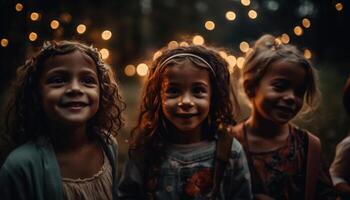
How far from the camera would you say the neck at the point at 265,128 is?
309 centimetres

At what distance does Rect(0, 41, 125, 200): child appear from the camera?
2.45 meters

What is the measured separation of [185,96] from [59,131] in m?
0.80

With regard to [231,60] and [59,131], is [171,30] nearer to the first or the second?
[231,60]

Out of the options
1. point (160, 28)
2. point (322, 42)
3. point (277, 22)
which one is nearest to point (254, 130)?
point (277, 22)

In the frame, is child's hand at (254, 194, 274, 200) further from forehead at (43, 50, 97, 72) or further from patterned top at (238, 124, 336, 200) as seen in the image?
forehead at (43, 50, 97, 72)

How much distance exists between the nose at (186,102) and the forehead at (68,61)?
23.8 inches

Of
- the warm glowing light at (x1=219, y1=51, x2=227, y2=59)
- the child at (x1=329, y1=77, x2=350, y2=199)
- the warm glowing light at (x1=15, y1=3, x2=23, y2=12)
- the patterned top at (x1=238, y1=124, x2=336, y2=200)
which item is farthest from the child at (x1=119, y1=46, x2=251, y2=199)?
the warm glowing light at (x1=15, y1=3, x2=23, y2=12)

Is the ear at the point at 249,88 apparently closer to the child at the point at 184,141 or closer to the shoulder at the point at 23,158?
the child at the point at 184,141

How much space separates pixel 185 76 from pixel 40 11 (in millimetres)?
3241

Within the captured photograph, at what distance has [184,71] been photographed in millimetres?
2678

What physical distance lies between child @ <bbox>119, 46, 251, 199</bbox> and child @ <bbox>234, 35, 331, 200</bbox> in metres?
0.25

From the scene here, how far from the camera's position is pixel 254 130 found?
Result: 3.14 metres

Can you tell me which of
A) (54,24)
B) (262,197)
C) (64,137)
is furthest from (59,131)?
(54,24)

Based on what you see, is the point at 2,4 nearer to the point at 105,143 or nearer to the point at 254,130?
the point at 105,143
